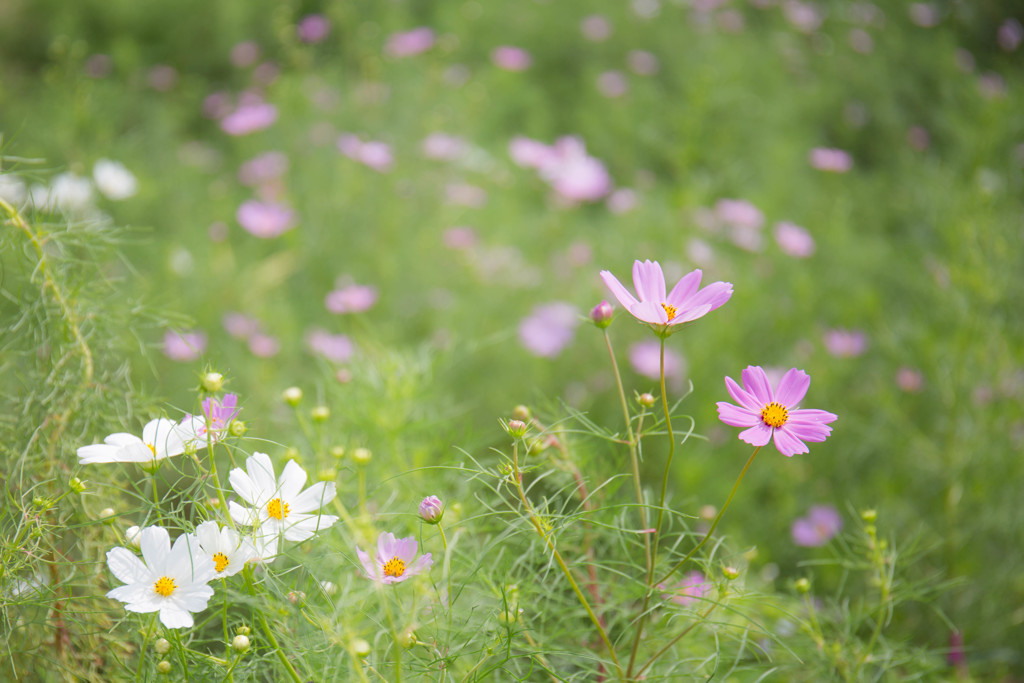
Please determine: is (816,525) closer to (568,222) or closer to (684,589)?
(684,589)

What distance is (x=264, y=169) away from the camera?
6.18 feet

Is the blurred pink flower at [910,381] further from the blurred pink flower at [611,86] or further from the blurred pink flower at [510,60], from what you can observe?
the blurred pink flower at [510,60]

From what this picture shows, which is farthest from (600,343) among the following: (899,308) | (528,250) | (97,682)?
(97,682)

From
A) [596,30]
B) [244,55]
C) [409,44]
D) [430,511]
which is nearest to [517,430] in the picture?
[430,511]

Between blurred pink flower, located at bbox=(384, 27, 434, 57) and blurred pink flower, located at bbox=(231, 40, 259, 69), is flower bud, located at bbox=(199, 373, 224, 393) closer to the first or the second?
blurred pink flower, located at bbox=(384, 27, 434, 57)

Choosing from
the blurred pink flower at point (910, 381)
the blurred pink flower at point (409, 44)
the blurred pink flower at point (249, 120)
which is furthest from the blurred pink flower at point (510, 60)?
the blurred pink flower at point (910, 381)

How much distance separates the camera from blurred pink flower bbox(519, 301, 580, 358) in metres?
1.44

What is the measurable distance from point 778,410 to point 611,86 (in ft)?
7.66

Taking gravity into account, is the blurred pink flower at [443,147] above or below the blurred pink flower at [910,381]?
above

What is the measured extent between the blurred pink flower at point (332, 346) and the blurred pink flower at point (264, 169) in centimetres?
65

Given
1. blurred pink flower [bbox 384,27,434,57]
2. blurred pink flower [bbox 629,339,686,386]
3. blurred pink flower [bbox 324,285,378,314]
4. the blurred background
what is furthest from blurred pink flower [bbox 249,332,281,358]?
blurred pink flower [bbox 384,27,434,57]

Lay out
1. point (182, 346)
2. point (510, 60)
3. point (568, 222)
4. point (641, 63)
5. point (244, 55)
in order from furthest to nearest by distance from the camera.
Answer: point (641, 63) < point (244, 55) < point (510, 60) < point (568, 222) < point (182, 346)

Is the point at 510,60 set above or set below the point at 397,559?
below

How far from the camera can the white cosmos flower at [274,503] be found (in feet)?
1.48
